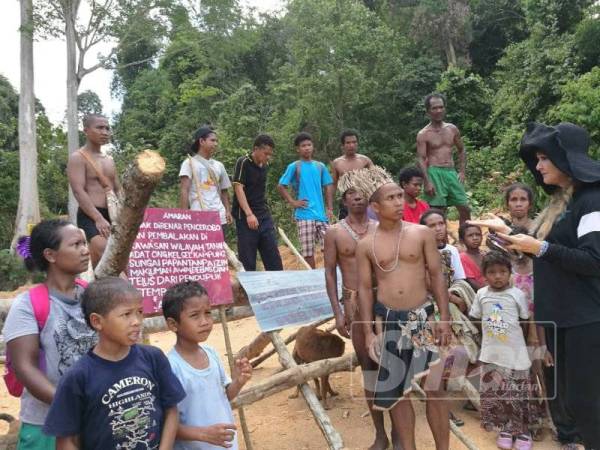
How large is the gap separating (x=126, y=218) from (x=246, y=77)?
2252 cm

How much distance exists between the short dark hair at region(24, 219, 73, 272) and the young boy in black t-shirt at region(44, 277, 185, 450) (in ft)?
1.04

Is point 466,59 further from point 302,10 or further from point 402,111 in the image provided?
point 302,10

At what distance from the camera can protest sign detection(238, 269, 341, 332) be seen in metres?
4.32

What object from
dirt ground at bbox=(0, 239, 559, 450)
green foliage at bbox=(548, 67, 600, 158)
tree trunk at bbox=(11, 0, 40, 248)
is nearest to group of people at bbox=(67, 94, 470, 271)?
dirt ground at bbox=(0, 239, 559, 450)

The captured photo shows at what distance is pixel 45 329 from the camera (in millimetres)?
2223

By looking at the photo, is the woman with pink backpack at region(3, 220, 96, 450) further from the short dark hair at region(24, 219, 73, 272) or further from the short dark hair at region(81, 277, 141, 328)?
the short dark hair at region(81, 277, 141, 328)

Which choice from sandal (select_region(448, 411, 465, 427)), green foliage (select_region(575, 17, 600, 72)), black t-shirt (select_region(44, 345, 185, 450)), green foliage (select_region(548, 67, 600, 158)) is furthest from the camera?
green foliage (select_region(575, 17, 600, 72))

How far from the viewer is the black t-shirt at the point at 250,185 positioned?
570 cm

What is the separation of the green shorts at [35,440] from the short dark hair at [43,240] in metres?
0.66

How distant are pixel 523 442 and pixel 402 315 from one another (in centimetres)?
165

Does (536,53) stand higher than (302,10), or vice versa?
(302,10)

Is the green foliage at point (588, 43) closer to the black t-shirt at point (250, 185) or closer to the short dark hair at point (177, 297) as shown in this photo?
the black t-shirt at point (250, 185)

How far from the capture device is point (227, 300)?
13.4ft

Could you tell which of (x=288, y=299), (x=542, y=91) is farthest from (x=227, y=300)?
(x=542, y=91)
